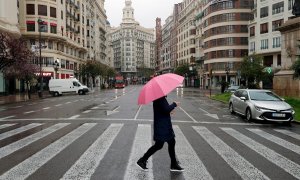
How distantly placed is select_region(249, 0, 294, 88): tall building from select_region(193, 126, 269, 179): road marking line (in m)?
47.8

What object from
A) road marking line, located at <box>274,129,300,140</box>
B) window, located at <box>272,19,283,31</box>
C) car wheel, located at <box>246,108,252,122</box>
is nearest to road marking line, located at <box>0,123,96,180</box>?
road marking line, located at <box>274,129,300,140</box>

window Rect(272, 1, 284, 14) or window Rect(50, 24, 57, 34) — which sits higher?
window Rect(272, 1, 284, 14)

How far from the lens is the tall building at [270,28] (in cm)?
5634

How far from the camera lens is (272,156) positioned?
813 cm

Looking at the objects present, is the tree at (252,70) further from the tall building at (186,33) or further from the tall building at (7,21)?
the tall building at (186,33)

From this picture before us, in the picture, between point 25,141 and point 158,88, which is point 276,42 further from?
point 158,88

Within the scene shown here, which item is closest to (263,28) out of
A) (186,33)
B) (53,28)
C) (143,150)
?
(53,28)

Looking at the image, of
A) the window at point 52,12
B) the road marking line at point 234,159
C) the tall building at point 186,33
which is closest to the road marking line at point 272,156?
the road marking line at point 234,159

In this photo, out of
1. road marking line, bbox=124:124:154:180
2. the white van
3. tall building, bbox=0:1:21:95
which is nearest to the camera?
road marking line, bbox=124:124:154:180

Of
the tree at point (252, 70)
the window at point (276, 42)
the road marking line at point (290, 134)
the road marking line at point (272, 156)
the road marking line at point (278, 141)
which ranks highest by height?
the window at point (276, 42)

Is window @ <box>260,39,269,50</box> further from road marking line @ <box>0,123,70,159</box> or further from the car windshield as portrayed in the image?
road marking line @ <box>0,123,70,159</box>

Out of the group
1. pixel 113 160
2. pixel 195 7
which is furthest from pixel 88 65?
pixel 113 160

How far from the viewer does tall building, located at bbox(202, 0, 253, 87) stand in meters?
76.1

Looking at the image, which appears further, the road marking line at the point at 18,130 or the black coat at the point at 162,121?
the road marking line at the point at 18,130
